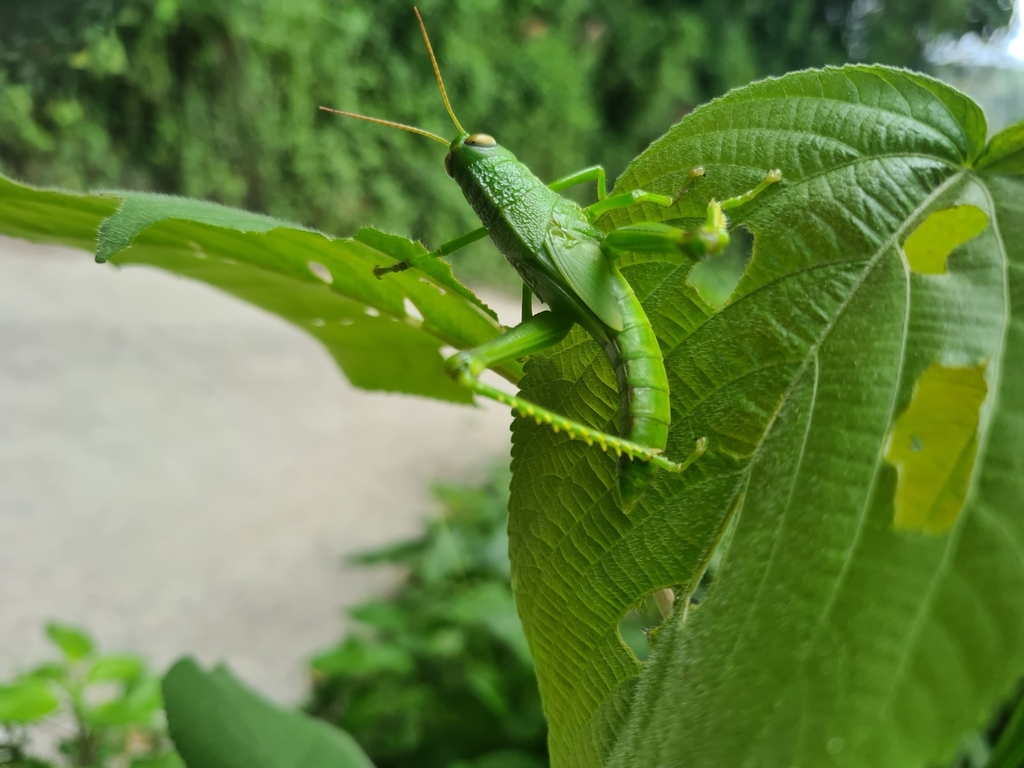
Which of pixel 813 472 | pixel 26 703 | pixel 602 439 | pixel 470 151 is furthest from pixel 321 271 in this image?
pixel 26 703

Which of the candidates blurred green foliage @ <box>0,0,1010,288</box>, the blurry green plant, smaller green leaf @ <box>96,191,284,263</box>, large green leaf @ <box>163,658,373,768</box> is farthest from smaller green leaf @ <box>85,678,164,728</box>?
blurred green foliage @ <box>0,0,1010,288</box>

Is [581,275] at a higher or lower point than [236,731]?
higher

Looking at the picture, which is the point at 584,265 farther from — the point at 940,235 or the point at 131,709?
the point at 131,709

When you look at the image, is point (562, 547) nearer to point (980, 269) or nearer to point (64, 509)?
point (980, 269)

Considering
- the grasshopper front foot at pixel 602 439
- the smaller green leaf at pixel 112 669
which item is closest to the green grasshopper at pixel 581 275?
the grasshopper front foot at pixel 602 439

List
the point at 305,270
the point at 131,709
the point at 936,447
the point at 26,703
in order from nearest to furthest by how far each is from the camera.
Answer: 1. the point at 936,447
2. the point at 305,270
3. the point at 26,703
4. the point at 131,709

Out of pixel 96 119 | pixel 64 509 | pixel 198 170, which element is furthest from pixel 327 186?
pixel 64 509

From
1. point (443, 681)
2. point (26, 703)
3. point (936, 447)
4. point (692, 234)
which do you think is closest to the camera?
point (936, 447)

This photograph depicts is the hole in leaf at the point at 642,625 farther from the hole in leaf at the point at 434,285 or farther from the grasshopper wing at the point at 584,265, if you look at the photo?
the hole in leaf at the point at 434,285
